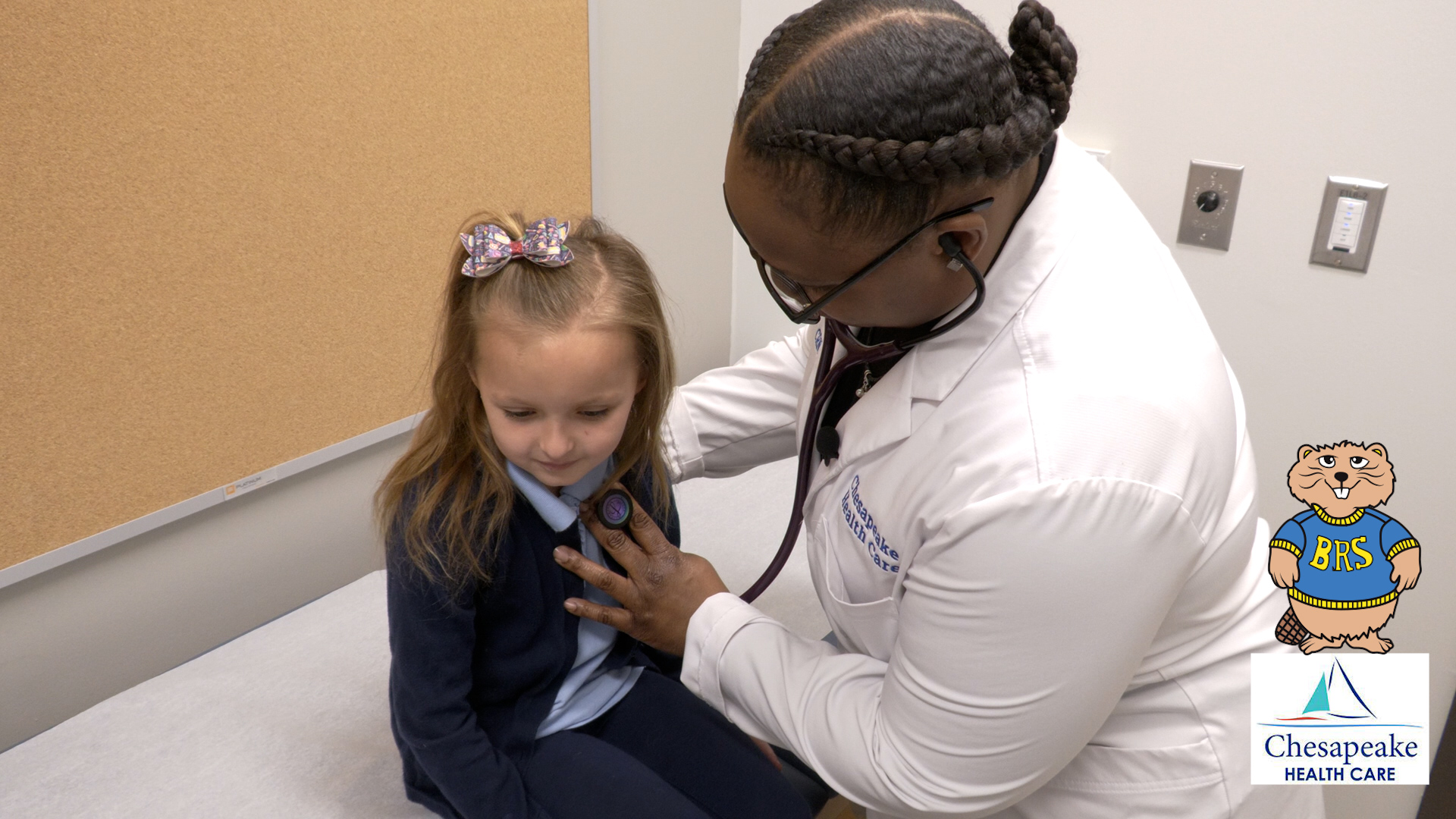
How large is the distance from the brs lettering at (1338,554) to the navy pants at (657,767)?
2.47ft

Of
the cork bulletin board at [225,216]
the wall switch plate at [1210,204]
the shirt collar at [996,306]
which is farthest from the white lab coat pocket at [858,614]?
the wall switch plate at [1210,204]

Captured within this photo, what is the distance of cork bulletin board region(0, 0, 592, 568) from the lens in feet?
3.85

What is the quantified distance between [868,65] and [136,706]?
120 centimetres

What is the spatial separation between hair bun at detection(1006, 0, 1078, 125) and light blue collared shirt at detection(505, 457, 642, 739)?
0.59 m

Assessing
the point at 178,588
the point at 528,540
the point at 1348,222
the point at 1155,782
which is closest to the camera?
the point at 1155,782

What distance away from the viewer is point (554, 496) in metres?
1.09

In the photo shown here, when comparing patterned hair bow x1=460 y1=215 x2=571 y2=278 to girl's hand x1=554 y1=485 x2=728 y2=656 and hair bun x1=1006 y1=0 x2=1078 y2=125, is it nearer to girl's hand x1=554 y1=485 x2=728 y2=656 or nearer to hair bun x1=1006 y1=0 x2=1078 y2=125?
girl's hand x1=554 y1=485 x2=728 y2=656

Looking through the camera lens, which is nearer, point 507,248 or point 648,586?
point 507,248

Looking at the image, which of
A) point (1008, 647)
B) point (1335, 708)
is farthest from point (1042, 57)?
point (1335, 708)

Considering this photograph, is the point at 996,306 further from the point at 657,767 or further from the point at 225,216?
the point at 225,216

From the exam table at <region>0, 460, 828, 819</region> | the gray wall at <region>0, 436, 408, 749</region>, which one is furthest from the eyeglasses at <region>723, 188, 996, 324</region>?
the gray wall at <region>0, 436, 408, 749</region>

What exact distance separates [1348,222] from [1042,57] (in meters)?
1.02

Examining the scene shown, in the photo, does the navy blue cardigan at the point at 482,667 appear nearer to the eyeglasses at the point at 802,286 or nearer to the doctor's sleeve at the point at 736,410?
the doctor's sleeve at the point at 736,410

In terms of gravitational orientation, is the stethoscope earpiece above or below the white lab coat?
above
